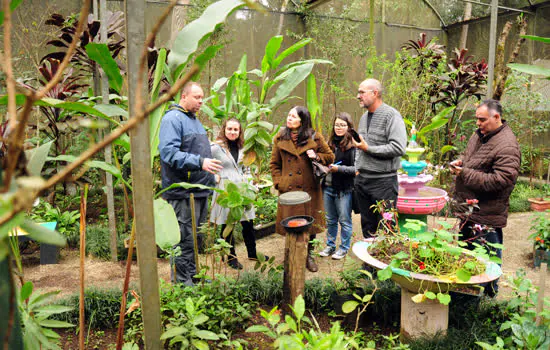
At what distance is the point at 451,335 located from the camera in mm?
2471

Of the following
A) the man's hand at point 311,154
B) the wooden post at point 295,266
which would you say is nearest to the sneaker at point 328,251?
the man's hand at point 311,154

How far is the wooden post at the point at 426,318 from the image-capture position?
2447 mm

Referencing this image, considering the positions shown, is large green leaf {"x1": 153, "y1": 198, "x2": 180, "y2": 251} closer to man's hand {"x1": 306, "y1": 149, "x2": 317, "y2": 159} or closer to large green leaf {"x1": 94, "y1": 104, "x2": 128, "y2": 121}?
large green leaf {"x1": 94, "y1": 104, "x2": 128, "y2": 121}

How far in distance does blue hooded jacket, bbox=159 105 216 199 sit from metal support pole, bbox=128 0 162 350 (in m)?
1.79

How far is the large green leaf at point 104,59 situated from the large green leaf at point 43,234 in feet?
3.04

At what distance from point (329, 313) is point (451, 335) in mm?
731

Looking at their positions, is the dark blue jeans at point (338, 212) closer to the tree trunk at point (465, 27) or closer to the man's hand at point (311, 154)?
the man's hand at point (311, 154)

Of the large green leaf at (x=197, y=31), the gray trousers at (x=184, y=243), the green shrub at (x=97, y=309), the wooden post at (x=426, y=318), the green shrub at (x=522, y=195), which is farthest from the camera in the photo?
the green shrub at (x=522, y=195)

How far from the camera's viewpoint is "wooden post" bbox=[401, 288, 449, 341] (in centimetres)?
245

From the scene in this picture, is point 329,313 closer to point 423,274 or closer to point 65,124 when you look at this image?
point 423,274

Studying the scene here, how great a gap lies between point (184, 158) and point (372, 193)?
5.20ft

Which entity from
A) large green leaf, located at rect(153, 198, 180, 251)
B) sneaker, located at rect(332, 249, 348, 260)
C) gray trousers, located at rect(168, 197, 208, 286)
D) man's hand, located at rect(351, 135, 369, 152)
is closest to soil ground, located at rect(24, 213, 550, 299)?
sneaker, located at rect(332, 249, 348, 260)

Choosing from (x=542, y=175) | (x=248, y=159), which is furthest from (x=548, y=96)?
(x=248, y=159)

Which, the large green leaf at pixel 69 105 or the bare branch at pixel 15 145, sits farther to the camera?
the large green leaf at pixel 69 105
